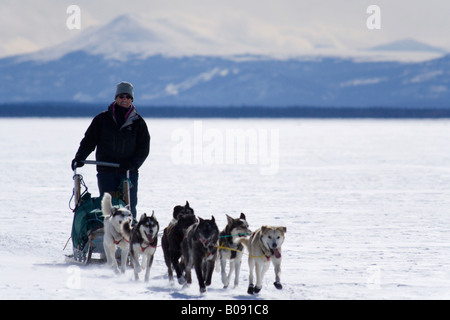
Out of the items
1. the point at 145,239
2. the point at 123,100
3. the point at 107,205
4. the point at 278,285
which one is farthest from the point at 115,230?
the point at 278,285

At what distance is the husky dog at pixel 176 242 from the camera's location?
5.82m

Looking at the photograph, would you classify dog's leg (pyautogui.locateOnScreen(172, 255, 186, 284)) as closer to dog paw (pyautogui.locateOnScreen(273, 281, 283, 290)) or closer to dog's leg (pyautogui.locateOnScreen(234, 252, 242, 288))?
dog's leg (pyautogui.locateOnScreen(234, 252, 242, 288))

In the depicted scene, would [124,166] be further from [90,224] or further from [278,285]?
[278,285]

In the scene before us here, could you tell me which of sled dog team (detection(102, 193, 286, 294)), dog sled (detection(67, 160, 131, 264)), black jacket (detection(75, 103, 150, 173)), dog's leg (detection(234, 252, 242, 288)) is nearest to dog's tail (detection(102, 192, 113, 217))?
sled dog team (detection(102, 193, 286, 294))

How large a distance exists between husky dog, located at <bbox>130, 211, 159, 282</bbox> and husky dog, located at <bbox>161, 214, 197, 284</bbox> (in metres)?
0.13

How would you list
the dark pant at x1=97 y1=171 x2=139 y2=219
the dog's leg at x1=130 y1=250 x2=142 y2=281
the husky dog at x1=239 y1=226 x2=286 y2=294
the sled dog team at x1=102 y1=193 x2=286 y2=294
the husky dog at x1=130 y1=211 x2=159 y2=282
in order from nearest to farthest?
1. the husky dog at x1=239 y1=226 x2=286 y2=294
2. the sled dog team at x1=102 y1=193 x2=286 y2=294
3. the husky dog at x1=130 y1=211 x2=159 y2=282
4. the dog's leg at x1=130 y1=250 x2=142 y2=281
5. the dark pant at x1=97 y1=171 x2=139 y2=219

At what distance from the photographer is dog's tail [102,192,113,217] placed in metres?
6.25

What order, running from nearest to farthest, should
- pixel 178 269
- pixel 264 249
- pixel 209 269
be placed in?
pixel 264 249
pixel 209 269
pixel 178 269

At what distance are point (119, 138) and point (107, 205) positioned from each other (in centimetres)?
64

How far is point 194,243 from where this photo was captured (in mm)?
5508

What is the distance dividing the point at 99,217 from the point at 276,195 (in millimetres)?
7278
